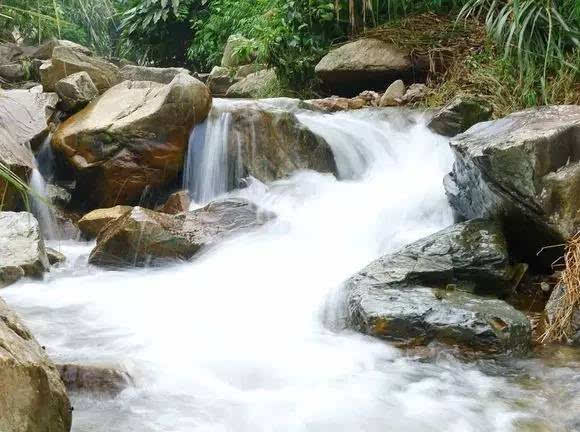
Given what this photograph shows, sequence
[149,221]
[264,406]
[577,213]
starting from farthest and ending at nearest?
[149,221]
[577,213]
[264,406]

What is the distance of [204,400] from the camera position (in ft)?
8.46

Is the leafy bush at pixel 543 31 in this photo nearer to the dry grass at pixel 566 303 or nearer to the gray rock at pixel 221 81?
the dry grass at pixel 566 303

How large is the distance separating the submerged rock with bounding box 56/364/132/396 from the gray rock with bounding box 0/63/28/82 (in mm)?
6995

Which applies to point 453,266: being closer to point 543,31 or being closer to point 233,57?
point 543,31

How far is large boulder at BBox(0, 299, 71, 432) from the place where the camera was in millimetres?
1530

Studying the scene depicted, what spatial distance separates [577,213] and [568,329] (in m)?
0.68

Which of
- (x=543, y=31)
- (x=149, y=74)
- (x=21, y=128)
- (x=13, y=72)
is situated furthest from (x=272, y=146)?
(x=13, y=72)

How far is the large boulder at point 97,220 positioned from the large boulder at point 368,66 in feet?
11.4

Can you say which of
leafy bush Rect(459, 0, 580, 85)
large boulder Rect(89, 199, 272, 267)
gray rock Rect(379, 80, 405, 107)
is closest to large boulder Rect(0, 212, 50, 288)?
large boulder Rect(89, 199, 272, 267)

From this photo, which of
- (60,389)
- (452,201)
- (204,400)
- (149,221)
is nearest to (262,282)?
(149,221)

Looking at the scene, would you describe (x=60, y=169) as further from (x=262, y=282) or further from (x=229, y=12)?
(x=229, y=12)

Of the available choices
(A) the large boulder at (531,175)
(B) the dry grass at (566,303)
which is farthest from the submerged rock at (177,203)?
(B) the dry grass at (566,303)

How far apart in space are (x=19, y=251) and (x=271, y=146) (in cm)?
263

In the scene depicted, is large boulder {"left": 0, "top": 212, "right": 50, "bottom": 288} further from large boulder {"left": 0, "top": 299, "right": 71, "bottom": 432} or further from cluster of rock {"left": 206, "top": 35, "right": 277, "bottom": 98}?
cluster of rock {"left": 206, "top": 35, "right": 277, "bottom": 98}
